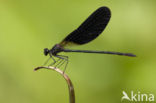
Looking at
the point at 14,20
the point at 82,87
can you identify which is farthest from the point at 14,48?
the point at 82,87

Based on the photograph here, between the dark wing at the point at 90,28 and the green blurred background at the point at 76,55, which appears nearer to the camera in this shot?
the dark wing at the point at 90,28

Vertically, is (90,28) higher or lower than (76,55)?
higher

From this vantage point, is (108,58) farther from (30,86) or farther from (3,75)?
(3,75)

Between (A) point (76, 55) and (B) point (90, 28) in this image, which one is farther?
(A) point (76, 55)

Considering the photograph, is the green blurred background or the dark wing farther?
the green blurred background
